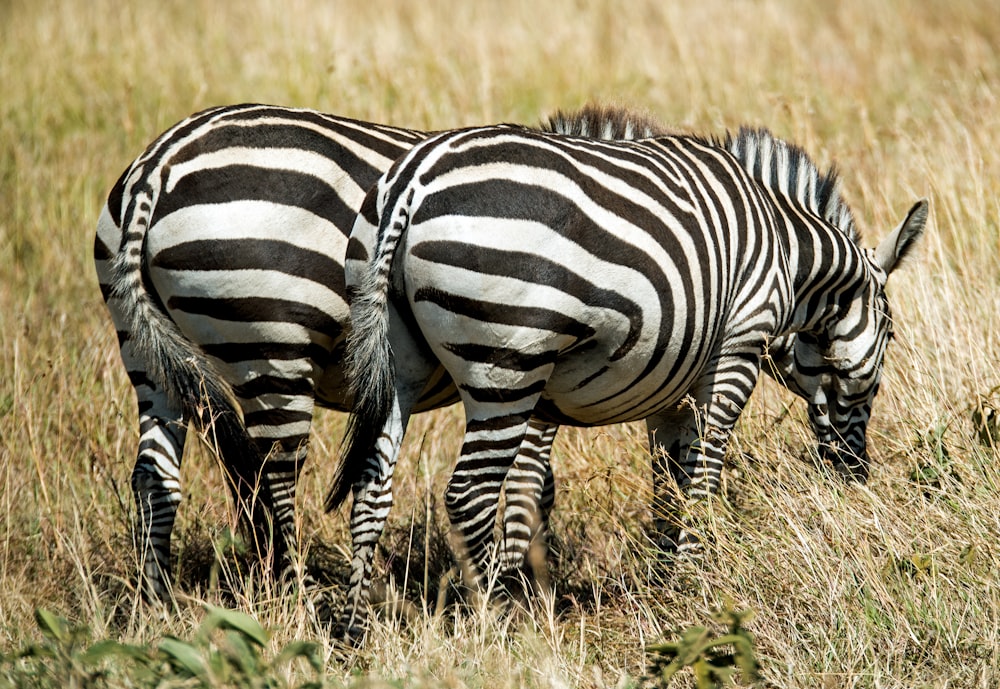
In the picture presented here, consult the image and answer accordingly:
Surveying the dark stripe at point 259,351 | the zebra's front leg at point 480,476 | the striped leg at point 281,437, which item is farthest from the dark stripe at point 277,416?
the zebra's front leg at point 480,476

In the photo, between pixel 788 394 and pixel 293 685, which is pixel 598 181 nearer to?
pixel 293 685

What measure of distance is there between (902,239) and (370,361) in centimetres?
291

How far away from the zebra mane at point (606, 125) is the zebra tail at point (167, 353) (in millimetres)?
1936

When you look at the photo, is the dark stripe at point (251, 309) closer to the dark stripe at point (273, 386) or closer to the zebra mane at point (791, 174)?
the dark stripe at point (273, 386)

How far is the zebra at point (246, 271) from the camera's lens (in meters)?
3.75

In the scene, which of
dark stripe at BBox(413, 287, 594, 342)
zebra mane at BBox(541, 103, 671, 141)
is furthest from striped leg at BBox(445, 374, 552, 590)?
zebra mane at BBox(541, 103, 671, 141)

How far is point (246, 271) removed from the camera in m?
3.72

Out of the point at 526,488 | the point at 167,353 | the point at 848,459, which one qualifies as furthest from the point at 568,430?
the point at 167,353

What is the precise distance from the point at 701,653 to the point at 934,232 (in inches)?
162

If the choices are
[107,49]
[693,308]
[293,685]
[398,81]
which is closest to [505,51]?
[398,81]

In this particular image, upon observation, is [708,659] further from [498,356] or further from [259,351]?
[259,351]

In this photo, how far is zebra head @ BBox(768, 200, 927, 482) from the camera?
15.6ft

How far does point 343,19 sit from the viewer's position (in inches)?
451

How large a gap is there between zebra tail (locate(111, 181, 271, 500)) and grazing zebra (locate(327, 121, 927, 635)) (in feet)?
1.67
